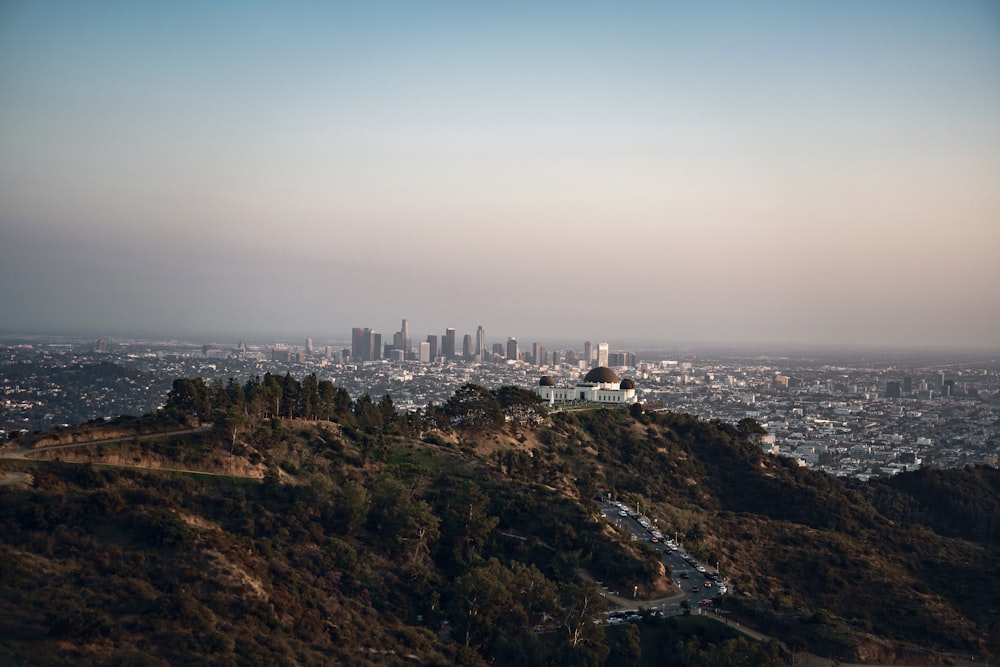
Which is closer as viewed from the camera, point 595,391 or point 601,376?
point 595,391

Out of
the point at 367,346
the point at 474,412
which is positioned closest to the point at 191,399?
the point at 474,412

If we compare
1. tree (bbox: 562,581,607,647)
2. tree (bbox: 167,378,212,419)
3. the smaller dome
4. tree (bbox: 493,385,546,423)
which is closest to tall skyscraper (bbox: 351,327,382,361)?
the smaller dome

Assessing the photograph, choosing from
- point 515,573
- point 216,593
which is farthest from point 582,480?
point 216,593

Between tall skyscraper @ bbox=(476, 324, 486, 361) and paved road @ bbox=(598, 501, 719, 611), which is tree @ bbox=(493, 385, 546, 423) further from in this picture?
tall skyscraper @ bbox=(476, 324, 486, 361)

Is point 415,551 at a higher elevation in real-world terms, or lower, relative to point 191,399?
lower

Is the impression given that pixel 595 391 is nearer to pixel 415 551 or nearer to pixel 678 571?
pixel 678 571

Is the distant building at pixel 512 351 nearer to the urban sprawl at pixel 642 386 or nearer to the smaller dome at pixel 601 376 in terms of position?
the urban sprawl at pixel 642 386
